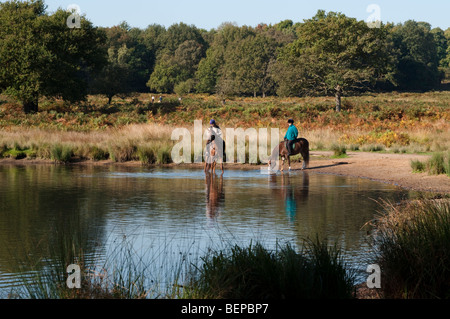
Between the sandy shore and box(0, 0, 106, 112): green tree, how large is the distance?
86.3 feet

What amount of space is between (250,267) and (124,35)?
416 feet

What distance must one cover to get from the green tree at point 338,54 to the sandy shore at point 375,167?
37.7m

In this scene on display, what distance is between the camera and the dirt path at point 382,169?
2122 cm

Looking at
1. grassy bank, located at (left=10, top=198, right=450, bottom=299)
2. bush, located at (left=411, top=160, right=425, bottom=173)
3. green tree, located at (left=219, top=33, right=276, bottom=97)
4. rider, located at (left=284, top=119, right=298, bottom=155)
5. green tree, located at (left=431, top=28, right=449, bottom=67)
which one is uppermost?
green tree, located at (left=431, top=28, right=449, bottom=67)

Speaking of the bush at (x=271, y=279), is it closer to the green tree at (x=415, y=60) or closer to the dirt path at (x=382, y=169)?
the dirt path at (x=382, y=169)

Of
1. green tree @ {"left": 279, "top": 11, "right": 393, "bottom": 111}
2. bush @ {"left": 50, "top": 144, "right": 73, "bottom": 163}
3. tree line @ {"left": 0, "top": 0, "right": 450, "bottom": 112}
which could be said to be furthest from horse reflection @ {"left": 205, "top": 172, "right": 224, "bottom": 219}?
green tree @ {"left": 279, "top": 11, "right": 393, "bottom": 111}

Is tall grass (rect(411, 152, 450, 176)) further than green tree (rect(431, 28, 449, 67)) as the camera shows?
No

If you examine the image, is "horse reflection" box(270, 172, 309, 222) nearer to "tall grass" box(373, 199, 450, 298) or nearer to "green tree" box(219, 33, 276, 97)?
"tall grass" box(373, 199, 450, 298)

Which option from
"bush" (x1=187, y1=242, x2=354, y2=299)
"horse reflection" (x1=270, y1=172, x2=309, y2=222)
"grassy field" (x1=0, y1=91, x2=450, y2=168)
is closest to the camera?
"bush" (x1=187, y1=242, x2=354, y2=299)

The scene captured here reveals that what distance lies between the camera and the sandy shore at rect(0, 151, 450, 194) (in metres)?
21.4

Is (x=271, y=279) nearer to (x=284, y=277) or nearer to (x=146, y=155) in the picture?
(x=284, y=277)

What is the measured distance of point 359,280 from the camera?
9.24 m

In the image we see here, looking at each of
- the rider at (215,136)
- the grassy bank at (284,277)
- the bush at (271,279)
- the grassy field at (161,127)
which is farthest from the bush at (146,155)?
the bush at (271,279)
